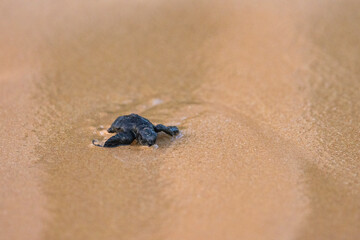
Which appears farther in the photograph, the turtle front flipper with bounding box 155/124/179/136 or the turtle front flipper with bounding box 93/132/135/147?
the turtle front flipper with bounding box 155/124/179/136

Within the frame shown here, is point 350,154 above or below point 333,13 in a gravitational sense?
below

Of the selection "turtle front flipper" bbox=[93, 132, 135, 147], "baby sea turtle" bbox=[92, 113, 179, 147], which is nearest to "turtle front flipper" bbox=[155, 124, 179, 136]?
"baby sea turtle" bbox=[92, 113, 179, 147]

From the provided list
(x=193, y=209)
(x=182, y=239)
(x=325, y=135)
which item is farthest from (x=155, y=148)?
(x=325, y=135)

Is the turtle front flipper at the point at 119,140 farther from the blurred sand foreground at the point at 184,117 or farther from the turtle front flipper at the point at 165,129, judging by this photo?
the turtle front flipper at the point at 165,129

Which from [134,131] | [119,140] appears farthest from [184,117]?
[119,140]

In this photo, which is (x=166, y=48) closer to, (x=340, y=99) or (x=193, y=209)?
(x=340, y=99)

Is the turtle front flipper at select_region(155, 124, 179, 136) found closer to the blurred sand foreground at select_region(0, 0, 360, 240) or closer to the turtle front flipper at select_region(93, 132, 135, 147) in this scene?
the blurred sand foreground at select_region(0, 0, 360, 240)
